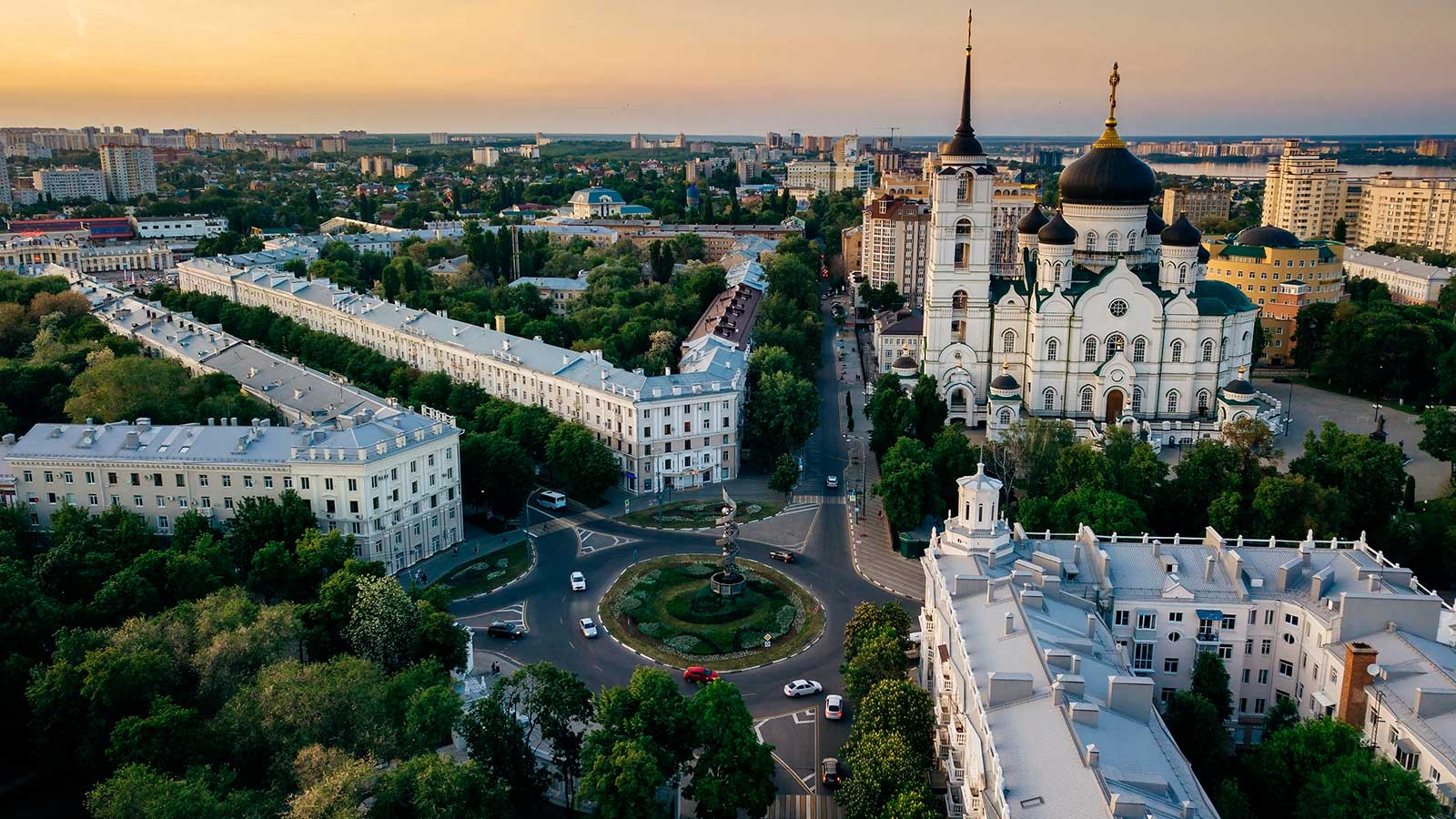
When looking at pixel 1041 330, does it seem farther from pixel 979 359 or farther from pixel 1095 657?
pixel 1095 657

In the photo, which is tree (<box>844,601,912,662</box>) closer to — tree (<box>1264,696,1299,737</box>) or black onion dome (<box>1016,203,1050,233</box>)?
tree (<box>1264,696,1299,737</box>)

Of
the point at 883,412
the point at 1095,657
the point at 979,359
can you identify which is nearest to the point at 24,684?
the point at 1095,657

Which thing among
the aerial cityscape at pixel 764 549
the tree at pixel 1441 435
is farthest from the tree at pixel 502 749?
the tree at pixel 1441 435

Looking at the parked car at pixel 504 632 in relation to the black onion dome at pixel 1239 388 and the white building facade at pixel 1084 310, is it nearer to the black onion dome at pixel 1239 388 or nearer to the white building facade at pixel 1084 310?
the white building facade at pixel 1084 310

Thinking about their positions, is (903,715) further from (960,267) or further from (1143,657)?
(960,267)

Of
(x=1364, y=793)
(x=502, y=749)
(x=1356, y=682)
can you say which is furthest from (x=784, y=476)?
(x=1364, y=793)

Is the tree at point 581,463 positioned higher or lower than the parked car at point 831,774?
higher
